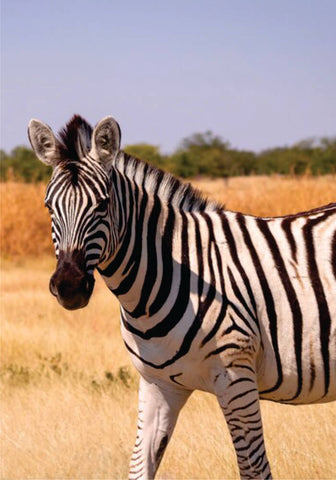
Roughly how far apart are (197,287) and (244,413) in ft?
2.19

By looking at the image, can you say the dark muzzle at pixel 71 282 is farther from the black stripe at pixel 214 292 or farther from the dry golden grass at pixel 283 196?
the dry golden grass at pixel 283 196

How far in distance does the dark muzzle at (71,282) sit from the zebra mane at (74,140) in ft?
1.81

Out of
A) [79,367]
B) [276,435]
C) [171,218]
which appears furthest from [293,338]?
[79,367]

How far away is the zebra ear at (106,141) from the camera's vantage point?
4227 mm

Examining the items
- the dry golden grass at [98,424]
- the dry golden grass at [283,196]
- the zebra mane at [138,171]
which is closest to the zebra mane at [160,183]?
the zebra mane at [138,171]

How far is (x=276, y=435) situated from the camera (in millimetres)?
6148

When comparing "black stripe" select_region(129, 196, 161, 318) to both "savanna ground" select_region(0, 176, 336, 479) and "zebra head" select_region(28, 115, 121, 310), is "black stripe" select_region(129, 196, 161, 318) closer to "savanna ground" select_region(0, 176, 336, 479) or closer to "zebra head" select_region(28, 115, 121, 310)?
"zebra head" select_region(28, 115, 121, 310)

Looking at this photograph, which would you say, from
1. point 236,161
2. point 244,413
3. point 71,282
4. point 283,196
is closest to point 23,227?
point 283,196

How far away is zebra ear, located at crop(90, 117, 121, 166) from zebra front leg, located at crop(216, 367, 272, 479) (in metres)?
1.21

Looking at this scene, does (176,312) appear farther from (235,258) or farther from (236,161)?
(236,161)

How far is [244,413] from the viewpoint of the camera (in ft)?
14.1

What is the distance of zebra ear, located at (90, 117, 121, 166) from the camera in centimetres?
423

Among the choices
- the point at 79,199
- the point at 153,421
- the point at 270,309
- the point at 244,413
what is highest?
the point at 79,199

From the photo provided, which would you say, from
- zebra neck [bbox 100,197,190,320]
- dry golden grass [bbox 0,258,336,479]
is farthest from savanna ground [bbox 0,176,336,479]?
zebra neck [bbox 100,197,190,320]
